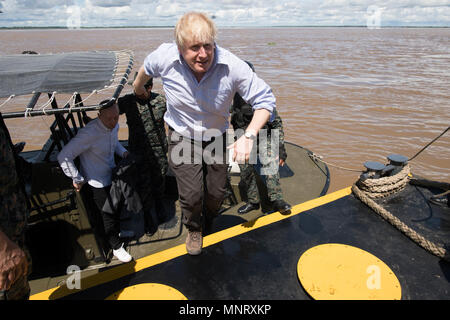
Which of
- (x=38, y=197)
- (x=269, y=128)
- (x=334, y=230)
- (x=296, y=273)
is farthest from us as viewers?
(x=269, y=128)

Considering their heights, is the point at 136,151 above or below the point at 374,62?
above

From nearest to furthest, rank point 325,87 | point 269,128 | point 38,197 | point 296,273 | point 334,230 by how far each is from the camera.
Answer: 1. point 296,273
2. point 334,230
3. point 38,197
4. point 269,128
5. point 325,87

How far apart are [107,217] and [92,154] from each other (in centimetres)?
66

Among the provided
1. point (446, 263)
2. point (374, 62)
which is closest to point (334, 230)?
point (446, 263)

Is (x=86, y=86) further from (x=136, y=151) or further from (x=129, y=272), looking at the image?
(x=129, y=272)

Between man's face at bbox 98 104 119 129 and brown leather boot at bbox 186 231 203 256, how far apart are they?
131cm

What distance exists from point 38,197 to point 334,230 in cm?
282

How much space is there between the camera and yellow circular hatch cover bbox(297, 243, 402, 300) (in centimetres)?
176

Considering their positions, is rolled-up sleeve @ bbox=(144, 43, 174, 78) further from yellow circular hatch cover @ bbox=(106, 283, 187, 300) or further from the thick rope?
the thick rope

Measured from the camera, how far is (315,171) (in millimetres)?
4652

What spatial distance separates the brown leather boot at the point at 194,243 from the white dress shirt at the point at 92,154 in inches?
45.2

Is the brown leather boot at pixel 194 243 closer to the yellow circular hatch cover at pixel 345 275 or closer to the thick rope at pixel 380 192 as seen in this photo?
the yellow circular hatch cover at pixel 345 275

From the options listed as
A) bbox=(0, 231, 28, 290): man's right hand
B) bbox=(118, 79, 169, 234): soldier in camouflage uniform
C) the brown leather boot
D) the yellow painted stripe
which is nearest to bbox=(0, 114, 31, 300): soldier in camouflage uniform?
bbox=(0, 231, 28, 290): man's right hand

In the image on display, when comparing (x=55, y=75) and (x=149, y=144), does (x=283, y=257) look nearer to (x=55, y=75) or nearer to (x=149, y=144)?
(x=149, y=144)
